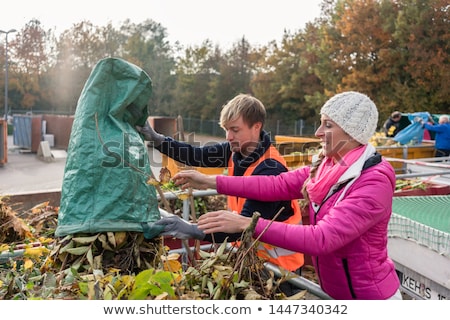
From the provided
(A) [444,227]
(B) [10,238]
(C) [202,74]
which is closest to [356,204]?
(A) [444,227]

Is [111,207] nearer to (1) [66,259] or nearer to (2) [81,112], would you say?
(1) [66,259]

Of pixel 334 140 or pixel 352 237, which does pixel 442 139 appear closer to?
pixel 334 140

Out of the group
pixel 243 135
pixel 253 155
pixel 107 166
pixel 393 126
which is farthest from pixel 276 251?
pixel 393 126

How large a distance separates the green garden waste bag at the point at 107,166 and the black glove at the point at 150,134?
0.82 feet

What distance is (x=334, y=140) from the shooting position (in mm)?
2055

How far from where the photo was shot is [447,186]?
6773 mm

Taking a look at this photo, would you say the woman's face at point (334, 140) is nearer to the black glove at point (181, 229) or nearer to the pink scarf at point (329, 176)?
the pink scarf at point (329, 176)

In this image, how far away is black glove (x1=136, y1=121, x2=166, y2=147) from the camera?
2.58 m

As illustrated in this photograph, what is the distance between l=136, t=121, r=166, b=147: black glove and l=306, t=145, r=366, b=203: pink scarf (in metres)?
0.98

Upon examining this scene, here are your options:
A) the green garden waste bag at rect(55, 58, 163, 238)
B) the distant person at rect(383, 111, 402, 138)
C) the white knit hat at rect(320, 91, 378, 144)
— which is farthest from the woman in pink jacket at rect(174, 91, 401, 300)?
the distant person at rect(383, 111, 402, 138)

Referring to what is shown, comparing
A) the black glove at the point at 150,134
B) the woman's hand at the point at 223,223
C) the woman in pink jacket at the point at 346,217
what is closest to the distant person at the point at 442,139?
the black glove at the point at 150,134

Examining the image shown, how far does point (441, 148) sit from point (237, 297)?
9.50 meters

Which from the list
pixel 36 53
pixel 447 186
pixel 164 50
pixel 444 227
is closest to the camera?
pixel 444 227

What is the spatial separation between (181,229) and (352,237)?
26.8 inches
